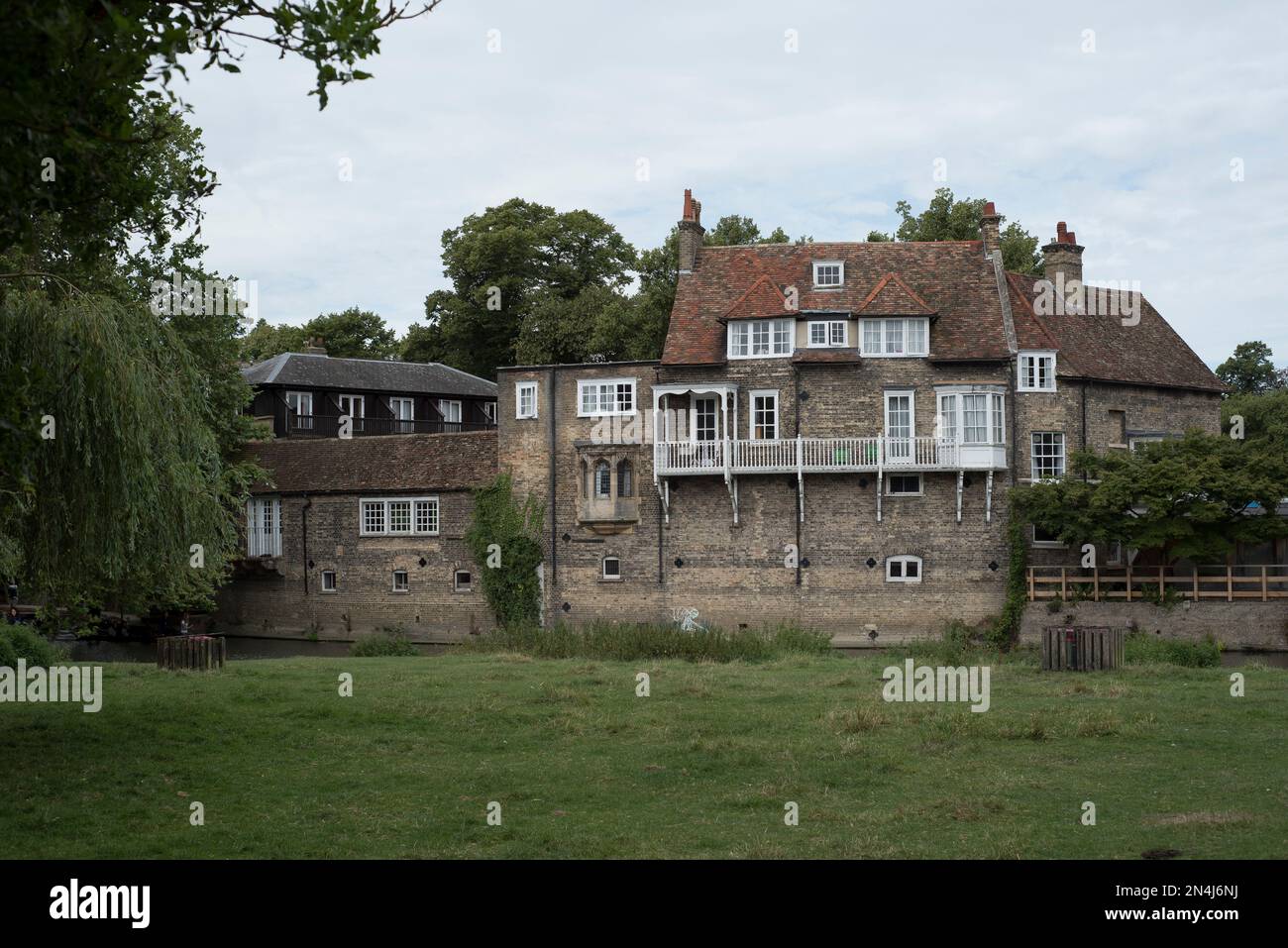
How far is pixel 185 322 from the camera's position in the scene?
137 feet

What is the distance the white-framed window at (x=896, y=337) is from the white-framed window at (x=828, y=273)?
79.9 inches

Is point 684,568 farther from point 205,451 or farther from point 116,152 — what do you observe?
point 116,152

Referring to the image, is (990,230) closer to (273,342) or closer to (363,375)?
(363,375)

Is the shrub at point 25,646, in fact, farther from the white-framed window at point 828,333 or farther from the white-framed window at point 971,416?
the white-framed window at point 971,416

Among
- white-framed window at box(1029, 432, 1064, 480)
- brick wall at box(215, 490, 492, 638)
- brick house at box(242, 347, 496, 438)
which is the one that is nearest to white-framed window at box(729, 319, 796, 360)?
white-framed window at box(1029, 432, 1064, 480)

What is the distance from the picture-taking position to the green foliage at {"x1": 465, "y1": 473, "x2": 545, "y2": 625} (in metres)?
45.1

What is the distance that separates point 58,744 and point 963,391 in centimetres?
3065

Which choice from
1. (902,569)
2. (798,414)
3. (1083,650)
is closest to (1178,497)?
(902,569)

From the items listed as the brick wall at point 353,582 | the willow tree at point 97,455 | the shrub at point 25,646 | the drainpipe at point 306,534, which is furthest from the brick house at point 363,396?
the willow tree at point 97,455

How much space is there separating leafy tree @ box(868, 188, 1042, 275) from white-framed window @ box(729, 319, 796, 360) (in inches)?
661

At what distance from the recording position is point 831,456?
139 ft

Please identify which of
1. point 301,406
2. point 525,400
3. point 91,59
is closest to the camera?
point 91,59

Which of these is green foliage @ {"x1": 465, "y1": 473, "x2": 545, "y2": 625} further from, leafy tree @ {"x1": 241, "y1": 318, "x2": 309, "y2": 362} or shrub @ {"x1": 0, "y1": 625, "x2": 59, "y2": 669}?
leafy tree @ {"x1": 241, "y1": 318, "x2": 309, "y2": 362}

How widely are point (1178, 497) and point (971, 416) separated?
22.8 ft
